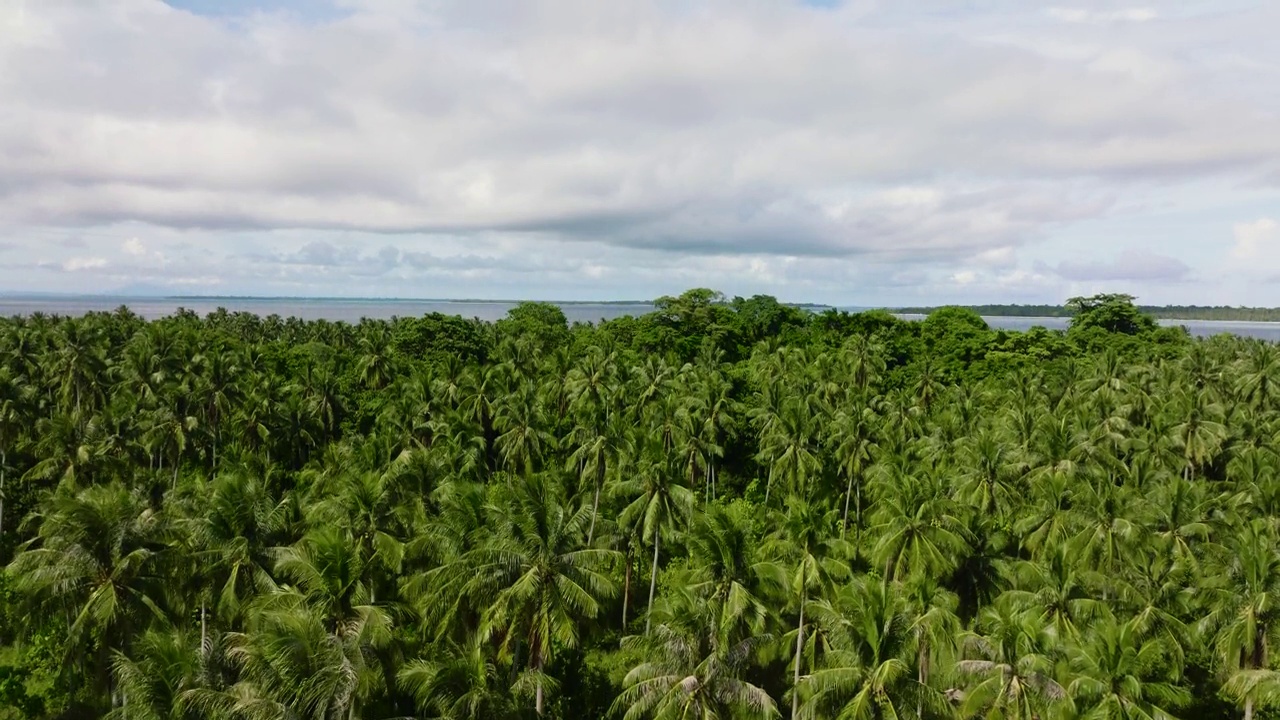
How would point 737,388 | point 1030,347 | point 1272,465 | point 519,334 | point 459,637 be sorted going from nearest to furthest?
1. point 459,637
2. point 1272,465
3. point 737,388
4. point 1030,347
5. point 519,334

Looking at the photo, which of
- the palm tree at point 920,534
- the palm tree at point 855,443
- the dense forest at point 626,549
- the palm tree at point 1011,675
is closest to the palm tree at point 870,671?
the dense forest at point 626,549

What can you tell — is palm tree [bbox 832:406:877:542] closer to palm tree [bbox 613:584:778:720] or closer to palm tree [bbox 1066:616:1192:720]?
palm tree [bbox 1066:616:1192:720]

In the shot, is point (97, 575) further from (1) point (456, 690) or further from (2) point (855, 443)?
(2) point (855, 443)

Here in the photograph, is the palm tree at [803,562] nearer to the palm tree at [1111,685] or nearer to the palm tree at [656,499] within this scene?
the palm tree at [656,499]

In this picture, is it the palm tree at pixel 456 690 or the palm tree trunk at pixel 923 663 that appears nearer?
the palm tree at pixel 456 690

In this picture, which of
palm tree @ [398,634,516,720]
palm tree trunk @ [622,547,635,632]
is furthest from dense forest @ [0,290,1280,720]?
palm tree trunk @ [622,547,635,632]

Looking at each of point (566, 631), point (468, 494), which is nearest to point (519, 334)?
point (468, 494)

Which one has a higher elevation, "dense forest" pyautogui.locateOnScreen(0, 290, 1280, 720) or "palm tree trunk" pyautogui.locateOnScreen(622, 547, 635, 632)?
"dense forest" pyautogui.locateOnScreen(0, 290, 1280, 720)

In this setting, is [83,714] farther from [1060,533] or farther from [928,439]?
[928,439]
